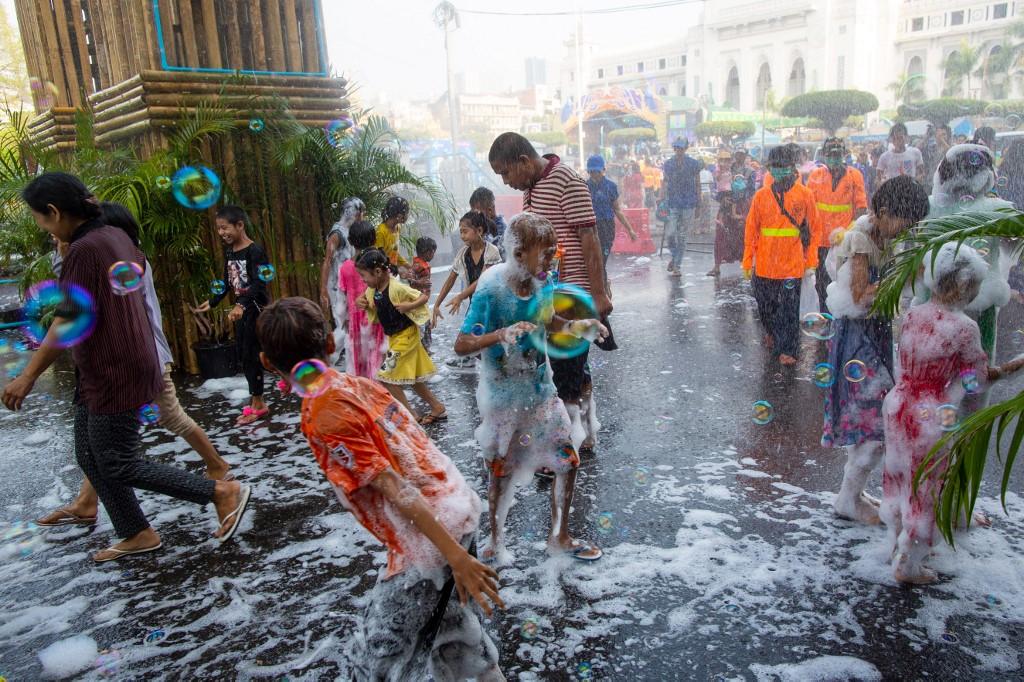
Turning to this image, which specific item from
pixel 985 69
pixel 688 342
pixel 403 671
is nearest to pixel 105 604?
pixel 403 671

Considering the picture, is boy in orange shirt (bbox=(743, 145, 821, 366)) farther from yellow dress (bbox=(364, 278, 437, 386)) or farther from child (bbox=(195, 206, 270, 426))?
child (bbox=(195, 206, 270, 426))

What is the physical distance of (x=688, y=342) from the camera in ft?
24.9

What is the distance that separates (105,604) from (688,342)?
5781 millimetres

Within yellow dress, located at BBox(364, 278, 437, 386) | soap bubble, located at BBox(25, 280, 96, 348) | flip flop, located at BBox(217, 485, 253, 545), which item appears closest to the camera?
soap bubble, located at BBox(25, 280, 96, 348)

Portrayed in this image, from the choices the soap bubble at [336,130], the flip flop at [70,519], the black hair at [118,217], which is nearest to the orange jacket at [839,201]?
the soap bubble at [336,130]

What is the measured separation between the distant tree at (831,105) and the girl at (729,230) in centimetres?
3255

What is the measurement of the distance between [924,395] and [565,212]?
2150 mm

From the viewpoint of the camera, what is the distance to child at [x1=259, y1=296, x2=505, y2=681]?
1982 mm

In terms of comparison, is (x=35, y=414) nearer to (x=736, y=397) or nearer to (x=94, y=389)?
(x=94, y=389)

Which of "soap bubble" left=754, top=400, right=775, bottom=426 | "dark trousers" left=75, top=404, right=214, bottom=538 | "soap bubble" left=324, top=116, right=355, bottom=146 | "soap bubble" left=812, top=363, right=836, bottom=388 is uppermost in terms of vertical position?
"soap bubble" left=324, top=116, right=355, bottom=146

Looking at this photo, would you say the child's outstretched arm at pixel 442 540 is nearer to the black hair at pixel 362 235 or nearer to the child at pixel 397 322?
the child at pixel 397 322

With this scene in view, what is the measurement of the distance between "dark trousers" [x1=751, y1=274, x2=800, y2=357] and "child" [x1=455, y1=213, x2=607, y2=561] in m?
3.88

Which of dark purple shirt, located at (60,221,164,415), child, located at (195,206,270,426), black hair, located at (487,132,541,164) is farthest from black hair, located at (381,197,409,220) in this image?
dark purple shirt, located at (60,221,164,415)

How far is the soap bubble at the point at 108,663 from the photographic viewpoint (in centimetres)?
292
